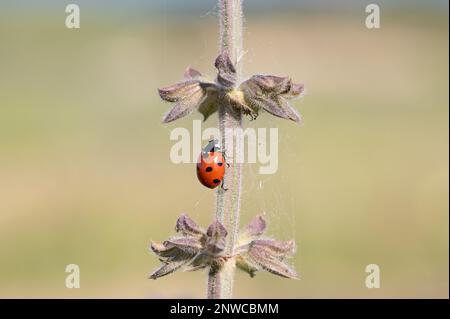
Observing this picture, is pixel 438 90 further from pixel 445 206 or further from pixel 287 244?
pixel 287 244

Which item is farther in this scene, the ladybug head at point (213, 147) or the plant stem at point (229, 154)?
the ladybug head at point (213, 147)

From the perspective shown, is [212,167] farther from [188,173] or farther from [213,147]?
[188,173]

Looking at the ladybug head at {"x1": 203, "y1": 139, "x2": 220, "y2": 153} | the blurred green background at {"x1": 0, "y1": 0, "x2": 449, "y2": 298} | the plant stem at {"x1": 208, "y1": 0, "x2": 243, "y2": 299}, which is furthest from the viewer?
the blurred green background at {"x1": 0, "y1": 0, "x2": 449, "y2": 298}

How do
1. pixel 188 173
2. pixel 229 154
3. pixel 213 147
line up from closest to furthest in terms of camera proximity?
pixel 229 154
pixel 213 147
pixel 188 173

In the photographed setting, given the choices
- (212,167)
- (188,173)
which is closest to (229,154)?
(212,167)

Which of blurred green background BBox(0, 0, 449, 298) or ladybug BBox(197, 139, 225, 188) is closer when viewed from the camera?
ladybug BBox(197, 139, 225, 188)

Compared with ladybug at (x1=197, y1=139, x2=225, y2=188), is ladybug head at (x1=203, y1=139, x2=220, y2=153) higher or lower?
higher
